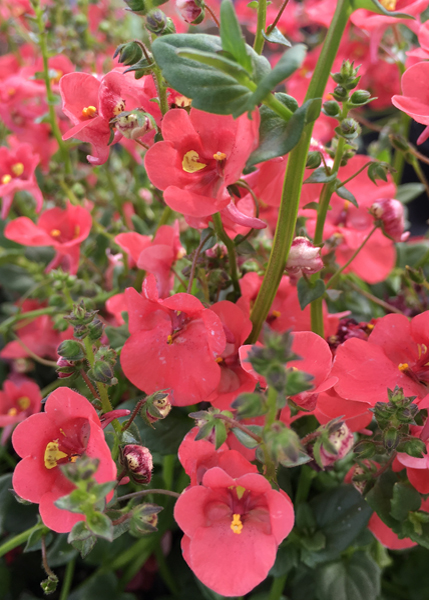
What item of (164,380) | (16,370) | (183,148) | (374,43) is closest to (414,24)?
(374,43)

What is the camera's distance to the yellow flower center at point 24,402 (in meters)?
0.70

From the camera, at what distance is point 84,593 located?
0.60m

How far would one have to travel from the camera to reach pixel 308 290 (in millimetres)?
420

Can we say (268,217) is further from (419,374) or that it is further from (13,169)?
(13,169)

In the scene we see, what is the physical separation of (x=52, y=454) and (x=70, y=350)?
0.09 metres

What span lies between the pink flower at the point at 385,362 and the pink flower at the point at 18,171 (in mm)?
468

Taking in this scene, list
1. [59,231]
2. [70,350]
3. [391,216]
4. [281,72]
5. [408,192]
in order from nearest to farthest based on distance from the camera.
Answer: [281,72] → [70,350] → [391,216] → [59,231] → [408,192]

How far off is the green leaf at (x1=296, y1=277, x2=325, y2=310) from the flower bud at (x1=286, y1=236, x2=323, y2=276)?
28mm

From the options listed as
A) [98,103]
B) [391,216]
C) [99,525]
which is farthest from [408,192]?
[99,525]

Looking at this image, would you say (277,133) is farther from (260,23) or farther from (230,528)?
(230,528)

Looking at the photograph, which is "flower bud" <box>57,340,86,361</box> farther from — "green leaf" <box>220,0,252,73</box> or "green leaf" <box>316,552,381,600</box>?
"green leaf" <box>316,552,381,600</box>

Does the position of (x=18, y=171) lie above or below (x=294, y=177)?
below

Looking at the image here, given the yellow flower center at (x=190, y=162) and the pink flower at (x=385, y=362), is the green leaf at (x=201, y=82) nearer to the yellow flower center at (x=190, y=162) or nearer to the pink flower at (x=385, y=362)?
the yellow flower center at (x=190, y=162)

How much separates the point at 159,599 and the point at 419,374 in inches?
18.3
